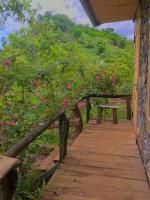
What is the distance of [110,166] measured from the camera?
3354mm

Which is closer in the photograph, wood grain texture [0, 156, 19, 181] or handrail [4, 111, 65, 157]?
wood grain texture [0, 156, 19, 181]

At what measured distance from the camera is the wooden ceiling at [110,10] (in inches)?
157

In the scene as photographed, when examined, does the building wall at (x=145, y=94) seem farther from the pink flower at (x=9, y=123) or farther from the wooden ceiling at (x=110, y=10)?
the pink flower at (x=9, y=123)

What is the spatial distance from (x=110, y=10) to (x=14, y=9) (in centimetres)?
235

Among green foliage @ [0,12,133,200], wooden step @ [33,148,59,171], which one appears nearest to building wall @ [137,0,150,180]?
green foliage @ [0,12,133,200]

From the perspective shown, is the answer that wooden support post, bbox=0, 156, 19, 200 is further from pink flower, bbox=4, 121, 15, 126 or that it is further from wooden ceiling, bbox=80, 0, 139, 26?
wooden ceiling, bbox=80, 0, 139, 26

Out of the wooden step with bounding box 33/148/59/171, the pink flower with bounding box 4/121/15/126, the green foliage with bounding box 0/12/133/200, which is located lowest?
the wooden step with bounding box 33/148/59/171

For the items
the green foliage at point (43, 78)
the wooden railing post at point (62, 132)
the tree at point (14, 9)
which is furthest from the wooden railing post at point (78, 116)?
the tree at point (14, 9)

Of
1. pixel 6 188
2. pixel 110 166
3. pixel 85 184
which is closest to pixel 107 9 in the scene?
pixel 110 166

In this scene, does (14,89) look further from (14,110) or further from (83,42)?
(83,42)

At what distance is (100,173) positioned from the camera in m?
3.12

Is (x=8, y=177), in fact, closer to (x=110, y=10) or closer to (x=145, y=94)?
(x=145, y=94)

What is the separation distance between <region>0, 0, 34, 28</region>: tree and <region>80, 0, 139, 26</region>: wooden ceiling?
179 cm

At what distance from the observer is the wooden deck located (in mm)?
2592
